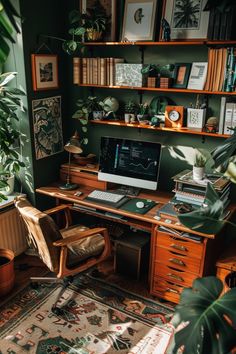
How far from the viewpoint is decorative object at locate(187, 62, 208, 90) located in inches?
108

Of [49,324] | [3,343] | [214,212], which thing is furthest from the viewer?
[49,324]

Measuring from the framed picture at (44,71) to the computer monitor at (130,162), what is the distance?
73cm

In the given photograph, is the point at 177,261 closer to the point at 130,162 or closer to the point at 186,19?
the point at 130,162

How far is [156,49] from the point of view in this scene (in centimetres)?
297

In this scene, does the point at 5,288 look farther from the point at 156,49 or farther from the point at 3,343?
the point at 156,49

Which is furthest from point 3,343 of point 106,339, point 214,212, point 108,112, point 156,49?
point 156,49

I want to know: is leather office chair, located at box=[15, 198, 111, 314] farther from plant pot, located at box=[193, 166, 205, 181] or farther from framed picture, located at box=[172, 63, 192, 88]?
framed picture, located at box=[172, 63, 192, 88]

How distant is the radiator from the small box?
940 millimetres

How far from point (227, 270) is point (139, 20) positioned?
6.85ft

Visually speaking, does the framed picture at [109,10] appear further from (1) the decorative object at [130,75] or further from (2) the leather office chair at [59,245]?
(2) the leather office chair at [59,245]

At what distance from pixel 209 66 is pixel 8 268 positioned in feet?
7.34

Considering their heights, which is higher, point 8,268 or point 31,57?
point 31,57

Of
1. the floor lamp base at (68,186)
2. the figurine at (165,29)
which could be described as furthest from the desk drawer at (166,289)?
the figurine at (165,29)

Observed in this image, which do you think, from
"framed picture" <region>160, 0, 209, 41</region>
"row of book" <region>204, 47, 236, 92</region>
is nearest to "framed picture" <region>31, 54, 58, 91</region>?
"framed picture" <region>160, 0, 209, 41</region>
